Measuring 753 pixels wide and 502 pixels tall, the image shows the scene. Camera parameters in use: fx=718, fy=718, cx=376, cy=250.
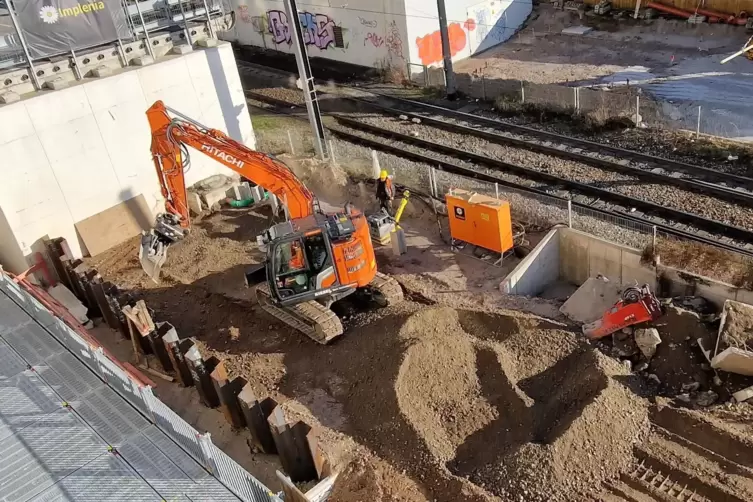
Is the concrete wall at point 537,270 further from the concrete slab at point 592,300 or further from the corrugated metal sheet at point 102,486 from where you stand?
the corrugated metal sheet at point 102,486

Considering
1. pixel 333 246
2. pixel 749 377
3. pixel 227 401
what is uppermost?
pixel 333 246

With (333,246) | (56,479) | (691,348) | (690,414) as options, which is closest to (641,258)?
(691,348)

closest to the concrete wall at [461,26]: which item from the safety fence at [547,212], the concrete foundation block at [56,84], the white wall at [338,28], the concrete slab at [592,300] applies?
the white wall at [338,28]

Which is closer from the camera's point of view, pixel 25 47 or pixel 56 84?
pixel 25 47

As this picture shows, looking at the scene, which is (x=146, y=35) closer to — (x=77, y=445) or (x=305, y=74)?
(x=305, y=74)

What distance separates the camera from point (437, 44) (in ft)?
113

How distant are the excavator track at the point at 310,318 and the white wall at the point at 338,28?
19.9m

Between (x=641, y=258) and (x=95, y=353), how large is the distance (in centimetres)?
1163

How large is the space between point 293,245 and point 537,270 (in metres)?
6.09

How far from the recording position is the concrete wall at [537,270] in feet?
54.9

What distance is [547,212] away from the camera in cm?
1852

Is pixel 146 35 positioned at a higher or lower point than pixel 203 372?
higher

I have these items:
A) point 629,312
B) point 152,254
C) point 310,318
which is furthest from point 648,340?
point 152,254

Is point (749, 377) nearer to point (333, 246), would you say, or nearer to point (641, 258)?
point (641, 258)
